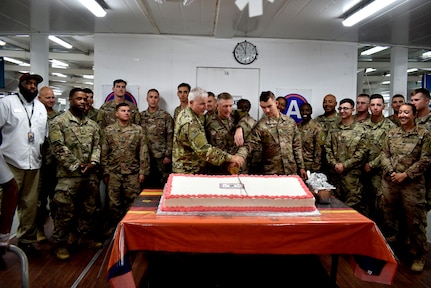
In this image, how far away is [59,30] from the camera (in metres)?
5.81

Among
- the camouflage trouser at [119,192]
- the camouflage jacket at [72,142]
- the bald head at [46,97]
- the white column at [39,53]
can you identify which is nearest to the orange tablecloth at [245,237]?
the camouflage jacket at [72,142]

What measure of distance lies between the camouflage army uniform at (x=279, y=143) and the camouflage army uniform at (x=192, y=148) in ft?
2.76

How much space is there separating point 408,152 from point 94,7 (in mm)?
4294

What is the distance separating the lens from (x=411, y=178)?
3.22m

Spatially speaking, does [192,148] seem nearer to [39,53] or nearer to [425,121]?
[425,121]

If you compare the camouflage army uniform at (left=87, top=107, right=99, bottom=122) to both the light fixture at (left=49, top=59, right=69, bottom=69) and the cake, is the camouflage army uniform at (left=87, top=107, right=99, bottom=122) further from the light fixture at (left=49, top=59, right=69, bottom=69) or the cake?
the light fixture at (left=49, top=59, right=69, bottom=69)

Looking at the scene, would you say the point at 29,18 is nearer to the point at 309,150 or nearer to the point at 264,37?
the point at 264,37

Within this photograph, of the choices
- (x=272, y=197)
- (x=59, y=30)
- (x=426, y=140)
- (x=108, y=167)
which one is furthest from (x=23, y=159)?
(x=426, y=140)

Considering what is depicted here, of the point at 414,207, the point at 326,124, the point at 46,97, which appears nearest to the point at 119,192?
the point at 46,97

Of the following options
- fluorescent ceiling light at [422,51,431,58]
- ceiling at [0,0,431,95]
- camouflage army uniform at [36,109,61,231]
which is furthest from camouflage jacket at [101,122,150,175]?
fluorescent ceiling light at [422,51,431,58]

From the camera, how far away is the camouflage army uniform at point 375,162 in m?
4.19

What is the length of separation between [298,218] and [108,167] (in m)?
2.67

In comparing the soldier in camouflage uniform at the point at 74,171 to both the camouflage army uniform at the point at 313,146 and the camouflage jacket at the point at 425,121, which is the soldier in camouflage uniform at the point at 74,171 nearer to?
the camouflage army uniform at the point at 313,146

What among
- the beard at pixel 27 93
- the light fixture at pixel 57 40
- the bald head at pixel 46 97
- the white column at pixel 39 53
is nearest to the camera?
the beard at pixel 27 93
